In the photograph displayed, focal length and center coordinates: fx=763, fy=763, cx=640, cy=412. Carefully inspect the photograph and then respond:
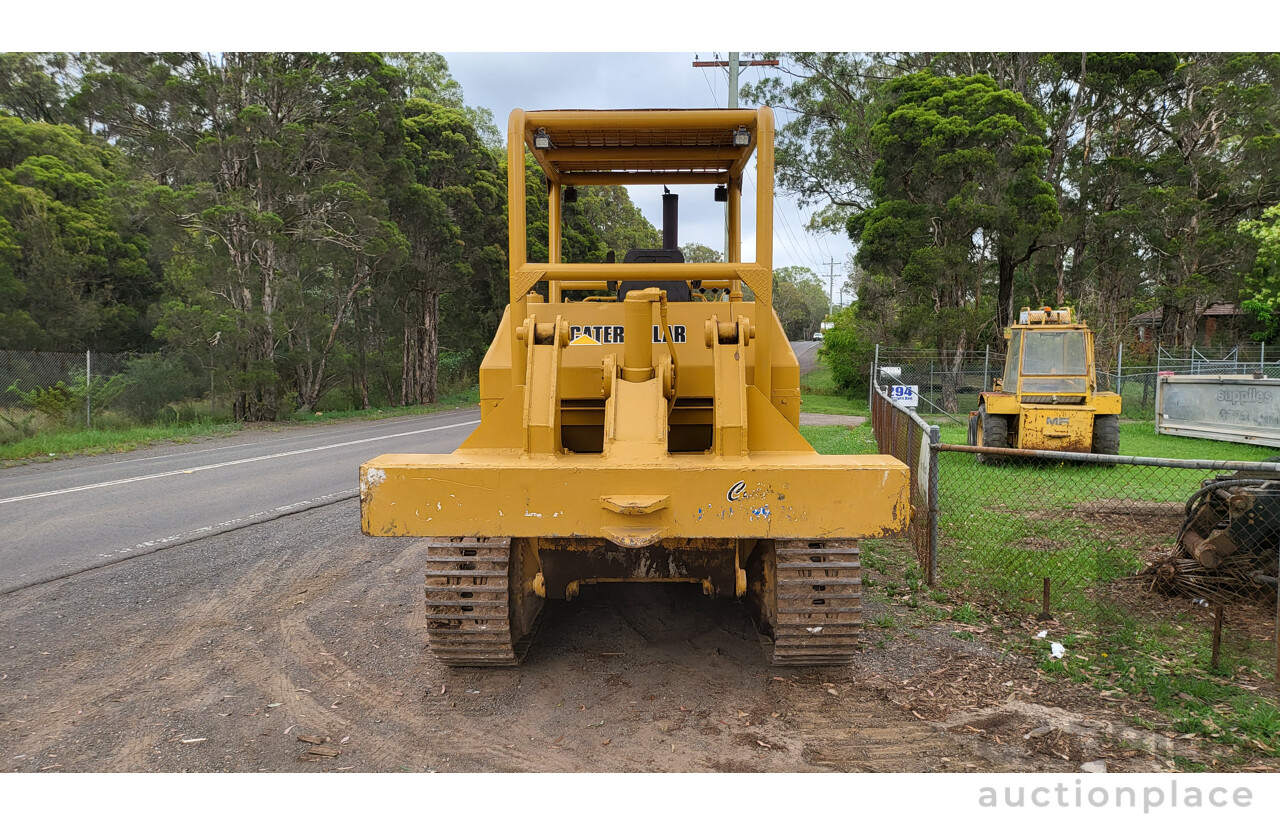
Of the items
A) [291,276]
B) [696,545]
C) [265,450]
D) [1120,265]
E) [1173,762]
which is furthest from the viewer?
[1120,265]

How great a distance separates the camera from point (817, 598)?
12.3ft

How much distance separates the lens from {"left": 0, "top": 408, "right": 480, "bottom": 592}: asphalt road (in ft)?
21.7

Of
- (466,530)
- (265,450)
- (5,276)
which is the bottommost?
(265,450)

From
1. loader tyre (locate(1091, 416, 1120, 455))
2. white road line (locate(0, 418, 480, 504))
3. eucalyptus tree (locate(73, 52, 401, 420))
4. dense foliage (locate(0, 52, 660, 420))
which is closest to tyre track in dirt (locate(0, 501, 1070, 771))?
white road line (locate(0, 418, 480, 504))

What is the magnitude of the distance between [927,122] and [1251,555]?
64.1ft

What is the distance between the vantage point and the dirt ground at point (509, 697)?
126 inches

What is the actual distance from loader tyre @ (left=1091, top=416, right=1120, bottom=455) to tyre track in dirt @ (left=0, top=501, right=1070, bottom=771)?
9.07 metres

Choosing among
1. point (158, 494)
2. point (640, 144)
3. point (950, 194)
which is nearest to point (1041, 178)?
point (950, 194)

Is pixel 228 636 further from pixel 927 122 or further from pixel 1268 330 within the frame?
pixel 1268 330

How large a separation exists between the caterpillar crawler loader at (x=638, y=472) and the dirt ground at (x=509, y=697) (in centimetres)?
29

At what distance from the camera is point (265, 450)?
1355 cm

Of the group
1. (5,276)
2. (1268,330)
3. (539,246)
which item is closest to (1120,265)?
(1268,330)

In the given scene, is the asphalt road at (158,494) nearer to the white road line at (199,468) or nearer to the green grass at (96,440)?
the white road line at (199,468)

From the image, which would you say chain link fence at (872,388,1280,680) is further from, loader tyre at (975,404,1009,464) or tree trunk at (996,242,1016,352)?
tree trunk at (996,242,1016,352)
